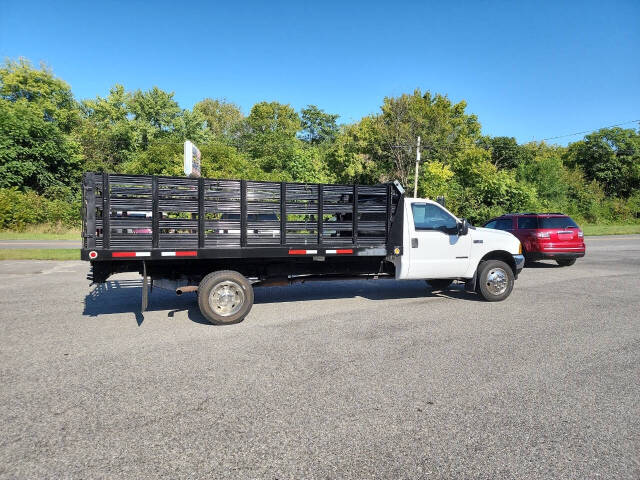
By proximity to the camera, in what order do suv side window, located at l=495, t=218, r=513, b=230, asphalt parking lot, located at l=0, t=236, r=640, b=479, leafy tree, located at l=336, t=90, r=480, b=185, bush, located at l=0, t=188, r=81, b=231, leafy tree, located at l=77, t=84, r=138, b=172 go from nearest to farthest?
asphalt parking lot, located at l=0, t=236, r=640, b=479 < suv side window, located at l=495, t=218, r=513, b=230 < bush, located at l=0, t=188, r=81, b=231 < leafy tree, located at l=336, t=90, r=480, b=185 < leafy tree, located at l=77, t=84, r=138, b=172

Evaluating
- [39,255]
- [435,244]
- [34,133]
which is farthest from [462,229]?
[34,133]

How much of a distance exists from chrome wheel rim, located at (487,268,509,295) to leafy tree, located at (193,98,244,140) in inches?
2319

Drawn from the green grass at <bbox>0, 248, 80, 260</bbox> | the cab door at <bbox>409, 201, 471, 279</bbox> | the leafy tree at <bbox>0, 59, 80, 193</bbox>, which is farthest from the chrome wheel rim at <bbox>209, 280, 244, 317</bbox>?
the leafy tree at <bbox>0, 59, 80, 193</bbox>

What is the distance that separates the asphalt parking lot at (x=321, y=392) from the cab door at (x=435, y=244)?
31.6 inches

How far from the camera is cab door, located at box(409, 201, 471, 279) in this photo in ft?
25.1

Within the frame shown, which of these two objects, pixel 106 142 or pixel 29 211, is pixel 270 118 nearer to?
pixel 106 142

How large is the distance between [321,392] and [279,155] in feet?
139

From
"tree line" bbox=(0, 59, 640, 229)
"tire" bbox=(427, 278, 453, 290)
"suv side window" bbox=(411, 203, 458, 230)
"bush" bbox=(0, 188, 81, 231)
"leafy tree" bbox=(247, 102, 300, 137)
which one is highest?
"leafy tree" bbox=(247, 102, 300, 137)

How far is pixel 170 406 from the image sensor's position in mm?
3707

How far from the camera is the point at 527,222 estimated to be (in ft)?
44.5

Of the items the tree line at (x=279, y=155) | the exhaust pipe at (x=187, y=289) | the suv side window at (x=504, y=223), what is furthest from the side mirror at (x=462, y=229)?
the tree line at (x=279, y=155)

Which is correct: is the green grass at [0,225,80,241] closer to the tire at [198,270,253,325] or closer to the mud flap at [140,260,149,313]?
the mud flap at [140,260,149,313]

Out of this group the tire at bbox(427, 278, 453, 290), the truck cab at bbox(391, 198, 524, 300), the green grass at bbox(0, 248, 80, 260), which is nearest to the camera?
the truck cab at bbox(391, 198, 524, 300)

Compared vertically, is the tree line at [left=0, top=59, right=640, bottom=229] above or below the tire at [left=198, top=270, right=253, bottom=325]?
above
